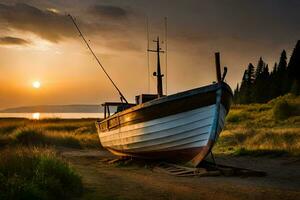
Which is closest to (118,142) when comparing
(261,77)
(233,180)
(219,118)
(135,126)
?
(135,126)

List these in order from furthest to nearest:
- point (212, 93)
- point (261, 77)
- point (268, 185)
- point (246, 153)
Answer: point (261, 77), point (246, 153), point (212, 93), point (268, 185)

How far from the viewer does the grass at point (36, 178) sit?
835 centimetres

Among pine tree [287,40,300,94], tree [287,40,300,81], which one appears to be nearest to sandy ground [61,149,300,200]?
pine tree [287,40,300,94]

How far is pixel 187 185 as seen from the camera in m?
11.4

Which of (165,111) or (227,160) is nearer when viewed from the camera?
(165,111)

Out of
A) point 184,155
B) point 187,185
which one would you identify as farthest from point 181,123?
point 187,185

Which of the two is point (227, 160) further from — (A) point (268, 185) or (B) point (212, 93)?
(A) point (268, 185)

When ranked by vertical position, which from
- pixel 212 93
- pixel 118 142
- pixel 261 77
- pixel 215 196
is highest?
pixel 261 77

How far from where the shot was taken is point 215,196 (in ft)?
32.0

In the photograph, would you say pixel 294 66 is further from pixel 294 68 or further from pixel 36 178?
pixel 36 178

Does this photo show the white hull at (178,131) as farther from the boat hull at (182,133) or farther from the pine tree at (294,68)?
the pine tree at (294,68)

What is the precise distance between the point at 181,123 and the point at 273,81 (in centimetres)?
6929

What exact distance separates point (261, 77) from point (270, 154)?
6983cm

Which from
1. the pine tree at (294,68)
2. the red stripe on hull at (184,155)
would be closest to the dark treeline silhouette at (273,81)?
the pine tree at (294,68)
